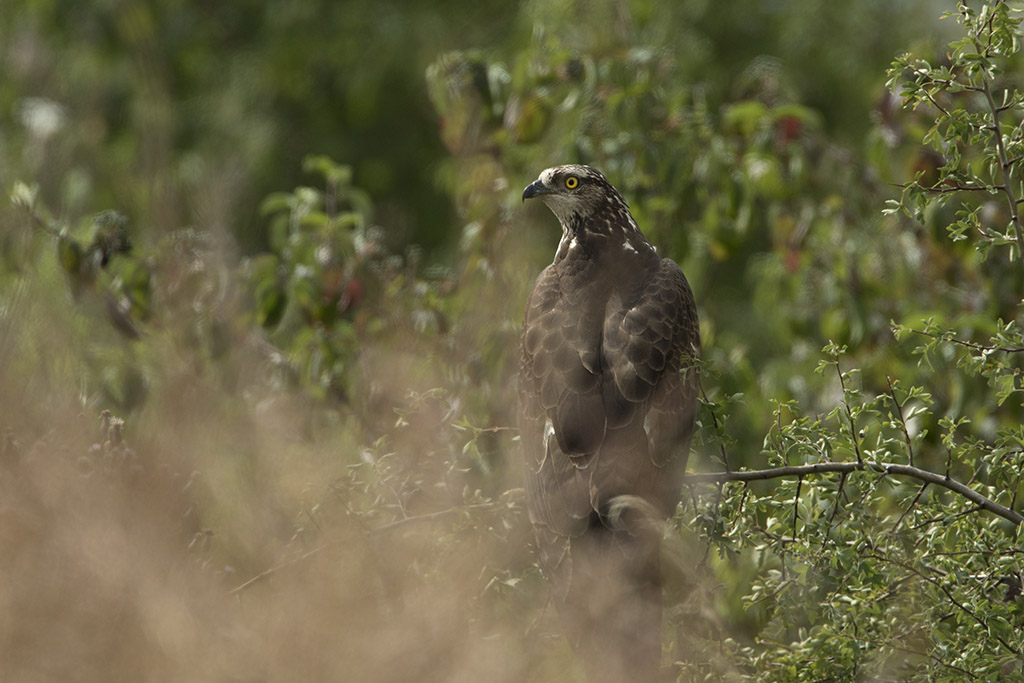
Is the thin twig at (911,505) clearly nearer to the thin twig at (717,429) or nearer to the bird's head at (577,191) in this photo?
the thin twig at (717,429)

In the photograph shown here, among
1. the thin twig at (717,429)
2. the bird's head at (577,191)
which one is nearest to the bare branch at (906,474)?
the thin twig at (717,429)

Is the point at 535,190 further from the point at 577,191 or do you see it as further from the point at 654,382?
the point at 654,382

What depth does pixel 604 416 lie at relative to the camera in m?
3.90

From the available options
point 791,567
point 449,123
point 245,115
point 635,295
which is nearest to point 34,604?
point 791,567

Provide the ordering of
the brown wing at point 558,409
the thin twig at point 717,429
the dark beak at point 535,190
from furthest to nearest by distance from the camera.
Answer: the dark beak at point 535,190
the brown wing at point 558,409
the thin twig at point 717,429

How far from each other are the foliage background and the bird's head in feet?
0.98

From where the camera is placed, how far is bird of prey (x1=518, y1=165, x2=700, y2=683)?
3.34 m

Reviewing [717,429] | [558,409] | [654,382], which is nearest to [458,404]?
[558,409]

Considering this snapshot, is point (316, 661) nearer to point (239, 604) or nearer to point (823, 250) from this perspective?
point (239, 604)

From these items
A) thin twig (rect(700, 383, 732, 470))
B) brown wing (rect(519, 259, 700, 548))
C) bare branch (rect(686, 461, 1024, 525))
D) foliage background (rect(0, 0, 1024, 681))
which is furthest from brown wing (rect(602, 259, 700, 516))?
bare branch (rect(686, 461, 1024, 525))

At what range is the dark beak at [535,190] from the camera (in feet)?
14.9

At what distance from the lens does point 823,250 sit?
20.0 ft

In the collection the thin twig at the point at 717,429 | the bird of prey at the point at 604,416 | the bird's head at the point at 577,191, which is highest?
the bird's head at the point at 577,191

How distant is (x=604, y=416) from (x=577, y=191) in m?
1.12
